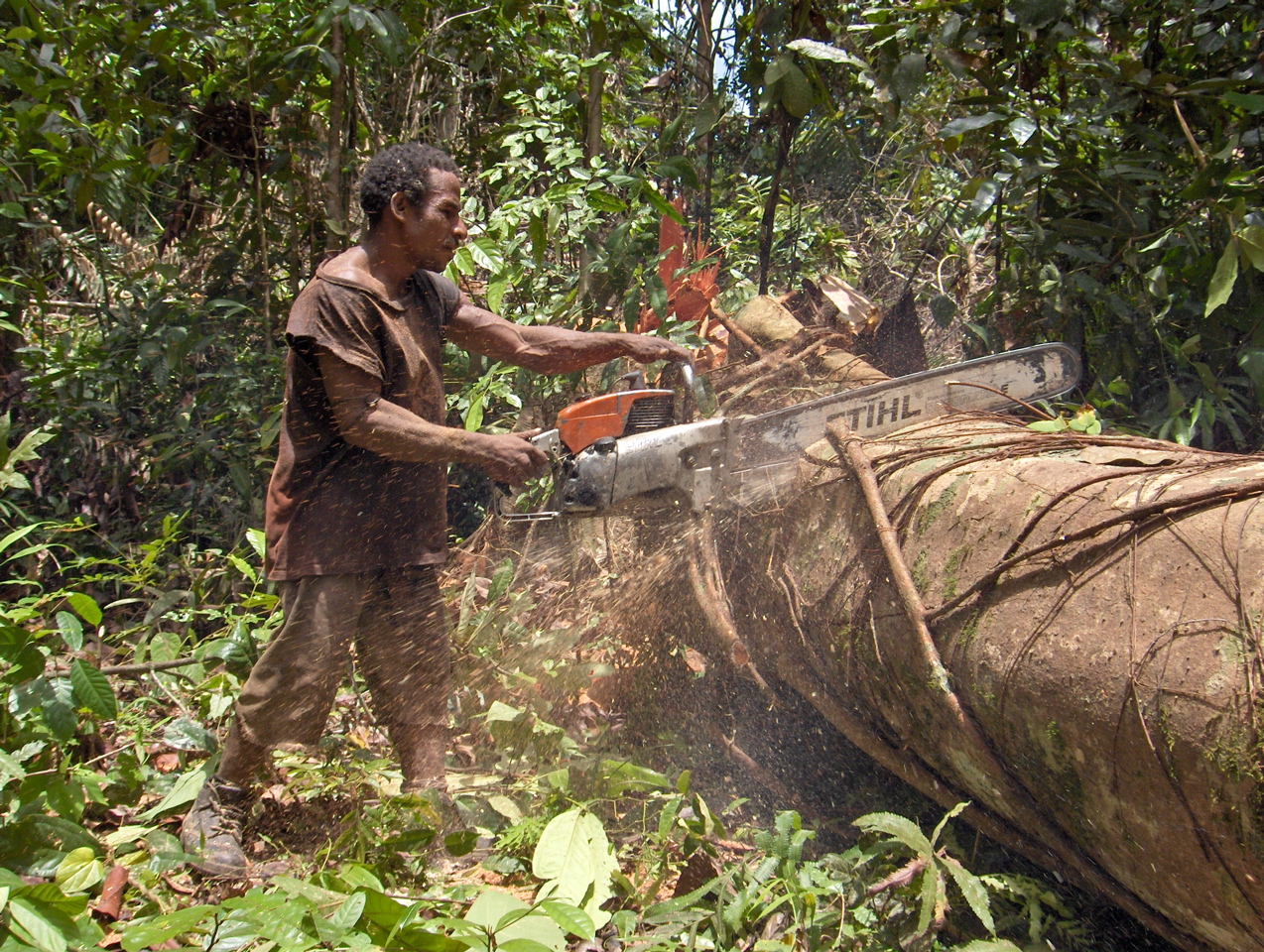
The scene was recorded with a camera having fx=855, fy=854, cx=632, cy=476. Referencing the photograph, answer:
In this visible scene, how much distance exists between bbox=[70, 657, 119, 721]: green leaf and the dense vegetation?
11 millimetres

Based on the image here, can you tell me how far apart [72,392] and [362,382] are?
2916mm

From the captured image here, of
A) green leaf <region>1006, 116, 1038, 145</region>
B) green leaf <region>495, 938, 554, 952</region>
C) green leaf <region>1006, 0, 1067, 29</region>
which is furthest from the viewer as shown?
green leaf <region>1006, 116, 1038, 145</region>

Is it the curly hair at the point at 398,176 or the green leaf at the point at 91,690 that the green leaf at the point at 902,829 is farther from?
the curly hair at the point at 398,176

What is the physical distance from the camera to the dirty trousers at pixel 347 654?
85.0 inches

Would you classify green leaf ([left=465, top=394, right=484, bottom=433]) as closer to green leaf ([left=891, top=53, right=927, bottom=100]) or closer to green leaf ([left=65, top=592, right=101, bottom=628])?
green leaf ([left=65, top=592, right=101, bottom=628])

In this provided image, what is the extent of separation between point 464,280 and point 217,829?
8.23ft

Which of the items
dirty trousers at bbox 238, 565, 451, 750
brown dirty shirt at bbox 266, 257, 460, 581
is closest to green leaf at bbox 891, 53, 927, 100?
brown dirty shirt at bbox 266, 257, 460, 581

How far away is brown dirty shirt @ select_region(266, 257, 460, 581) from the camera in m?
2.03

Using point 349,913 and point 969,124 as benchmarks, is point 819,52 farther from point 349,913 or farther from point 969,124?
point 349,913

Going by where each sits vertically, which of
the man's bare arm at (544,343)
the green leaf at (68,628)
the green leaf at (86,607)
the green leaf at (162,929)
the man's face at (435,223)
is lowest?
the green leaf at (162,929)

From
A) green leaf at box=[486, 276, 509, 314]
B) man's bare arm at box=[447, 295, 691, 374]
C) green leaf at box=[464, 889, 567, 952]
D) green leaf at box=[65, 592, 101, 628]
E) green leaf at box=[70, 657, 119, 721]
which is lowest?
green leaf at box=[464, 889, 567, 952]

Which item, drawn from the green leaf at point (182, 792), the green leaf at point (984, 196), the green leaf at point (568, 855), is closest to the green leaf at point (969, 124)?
the green leaf at point (984, 196)

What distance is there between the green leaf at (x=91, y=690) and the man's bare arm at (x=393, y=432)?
755 mm

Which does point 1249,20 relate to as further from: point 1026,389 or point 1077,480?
point 1077,480
